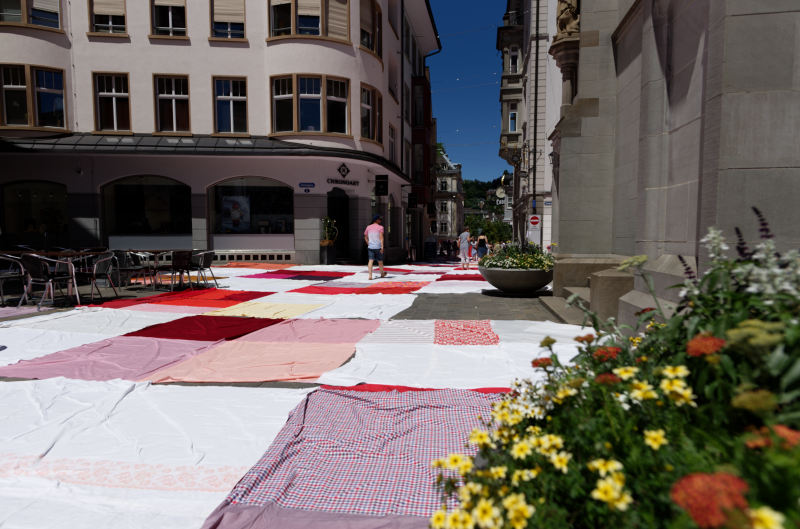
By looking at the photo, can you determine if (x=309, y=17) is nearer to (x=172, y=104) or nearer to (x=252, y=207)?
(x=172, y=104)

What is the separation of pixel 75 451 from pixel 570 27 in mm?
10620

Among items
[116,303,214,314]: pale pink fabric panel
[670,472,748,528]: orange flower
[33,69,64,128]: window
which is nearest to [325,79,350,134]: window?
[33,69,64,128]: window

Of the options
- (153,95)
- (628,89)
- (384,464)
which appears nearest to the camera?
(384,464)

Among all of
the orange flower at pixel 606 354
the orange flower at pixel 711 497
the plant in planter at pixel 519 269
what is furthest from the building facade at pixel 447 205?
the orange flower at pixel 711 497

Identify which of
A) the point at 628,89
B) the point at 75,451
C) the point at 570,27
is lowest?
the point at 75,451

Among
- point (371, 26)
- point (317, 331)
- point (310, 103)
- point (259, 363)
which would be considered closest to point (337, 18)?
point (371, 26)

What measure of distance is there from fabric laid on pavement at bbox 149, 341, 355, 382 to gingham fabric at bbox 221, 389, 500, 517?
864 millimetres

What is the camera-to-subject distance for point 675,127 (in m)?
5.62

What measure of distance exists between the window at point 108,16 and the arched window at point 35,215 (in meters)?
6.70

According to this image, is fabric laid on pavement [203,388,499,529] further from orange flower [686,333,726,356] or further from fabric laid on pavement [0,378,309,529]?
orange flower [686,333,726,356]

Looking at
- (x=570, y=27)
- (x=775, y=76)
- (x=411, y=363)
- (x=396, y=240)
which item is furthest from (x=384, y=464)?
(x=396, y=240)

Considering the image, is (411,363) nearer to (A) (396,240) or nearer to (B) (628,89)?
(B) (628,89)

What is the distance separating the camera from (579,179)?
898 cm

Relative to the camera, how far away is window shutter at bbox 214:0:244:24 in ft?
65.6
